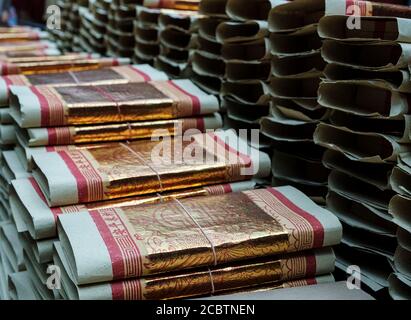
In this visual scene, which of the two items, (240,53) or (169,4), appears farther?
(169,4)

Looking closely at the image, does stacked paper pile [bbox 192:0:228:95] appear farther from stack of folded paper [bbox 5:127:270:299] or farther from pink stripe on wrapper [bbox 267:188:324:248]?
pink stripe on wrapper [bbox 267:188:324:248]

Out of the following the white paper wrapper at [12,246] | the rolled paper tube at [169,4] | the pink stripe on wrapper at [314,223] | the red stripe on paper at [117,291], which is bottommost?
the white paper wrapper at [12,246]

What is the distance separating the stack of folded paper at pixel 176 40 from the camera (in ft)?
5.36

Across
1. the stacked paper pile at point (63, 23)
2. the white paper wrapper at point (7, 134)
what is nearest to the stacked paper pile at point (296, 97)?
the white paper wrapper at point (7, 134)

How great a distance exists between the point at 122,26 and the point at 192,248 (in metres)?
1.42

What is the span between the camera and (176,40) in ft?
5.77

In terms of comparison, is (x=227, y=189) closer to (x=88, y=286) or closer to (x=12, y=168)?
(x=88, y=286)

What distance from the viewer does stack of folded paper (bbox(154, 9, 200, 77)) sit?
1.63 m

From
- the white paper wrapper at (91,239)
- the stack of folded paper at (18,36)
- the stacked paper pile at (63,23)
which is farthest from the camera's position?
Answer: the stacked paper pile at (63,23)

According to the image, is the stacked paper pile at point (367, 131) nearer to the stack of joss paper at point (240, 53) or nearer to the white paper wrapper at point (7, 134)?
the stack of joss paper at point (240, 53)

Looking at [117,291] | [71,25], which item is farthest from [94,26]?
[117,291]

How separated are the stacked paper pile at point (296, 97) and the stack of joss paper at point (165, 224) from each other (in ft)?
0.23

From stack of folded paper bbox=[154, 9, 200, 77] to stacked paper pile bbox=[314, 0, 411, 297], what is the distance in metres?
0.60

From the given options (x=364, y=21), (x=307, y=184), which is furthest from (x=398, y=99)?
(x=307, y=184)
